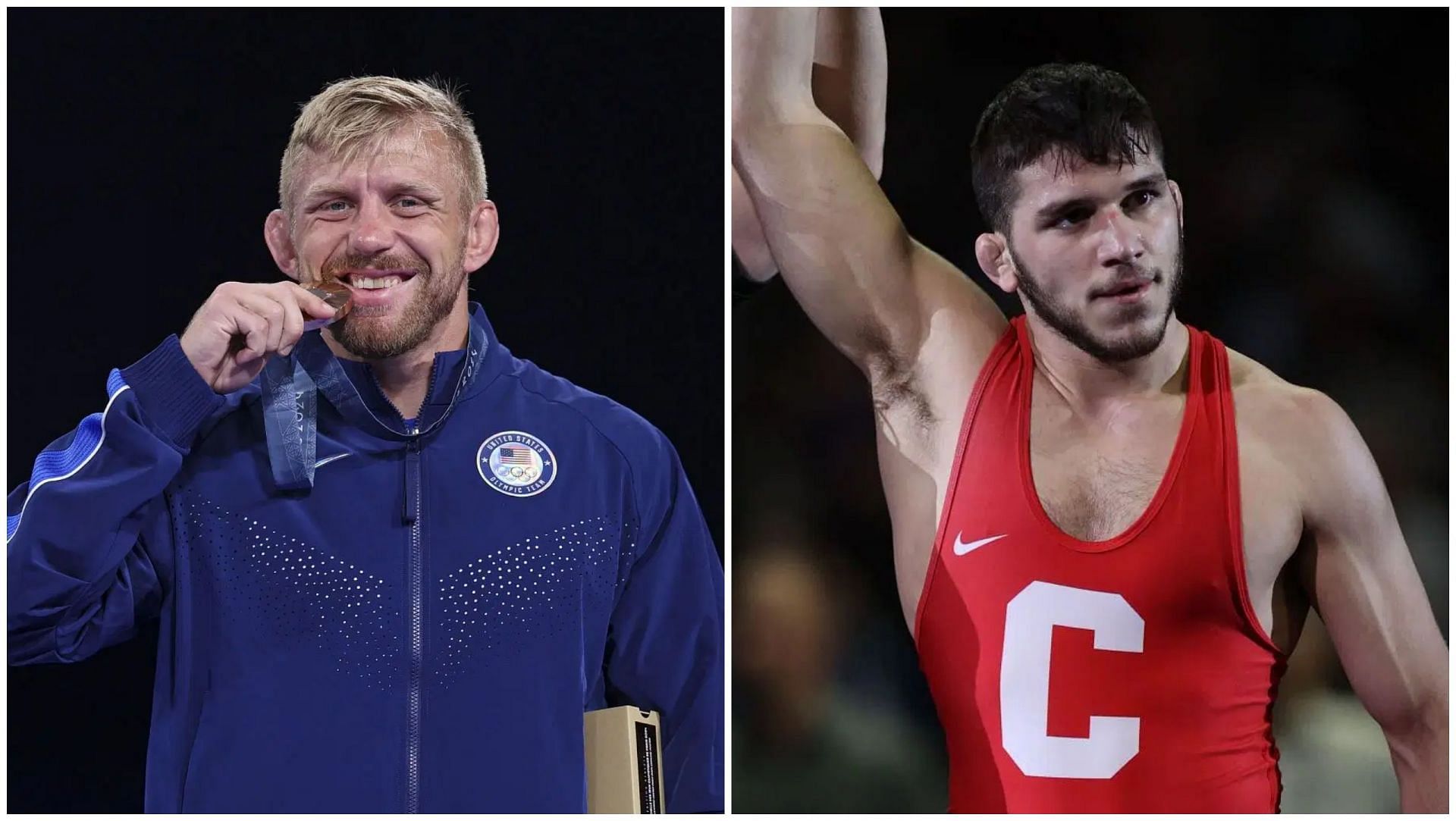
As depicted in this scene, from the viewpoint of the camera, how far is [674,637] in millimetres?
2191

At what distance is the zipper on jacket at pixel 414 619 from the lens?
1.96 meters

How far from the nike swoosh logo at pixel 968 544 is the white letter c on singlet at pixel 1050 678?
0.27 feet

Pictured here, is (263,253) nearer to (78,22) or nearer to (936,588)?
(78,22)

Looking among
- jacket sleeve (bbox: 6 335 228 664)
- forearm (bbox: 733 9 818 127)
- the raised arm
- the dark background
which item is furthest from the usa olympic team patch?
forearm (bbox: 733 9 818 127)

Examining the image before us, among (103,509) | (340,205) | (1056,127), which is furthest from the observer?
(1056,127)

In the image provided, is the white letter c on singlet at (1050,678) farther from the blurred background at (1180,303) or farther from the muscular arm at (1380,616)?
the muscular arm at (1380,616)

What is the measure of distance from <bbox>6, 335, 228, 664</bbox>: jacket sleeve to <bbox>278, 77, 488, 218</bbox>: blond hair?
335mm

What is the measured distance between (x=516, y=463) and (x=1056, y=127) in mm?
892

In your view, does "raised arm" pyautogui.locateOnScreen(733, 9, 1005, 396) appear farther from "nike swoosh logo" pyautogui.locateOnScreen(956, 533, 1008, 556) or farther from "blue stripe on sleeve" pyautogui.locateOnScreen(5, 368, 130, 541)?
"blue stripe on sleeve" pyautogui.locateOnScreen(5, 368, 130, 541)

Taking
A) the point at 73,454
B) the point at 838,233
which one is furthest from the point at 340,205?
the point at 838,233

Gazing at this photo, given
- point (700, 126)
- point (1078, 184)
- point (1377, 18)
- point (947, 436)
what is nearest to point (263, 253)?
point (700, 126)

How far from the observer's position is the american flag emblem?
2.11 metres

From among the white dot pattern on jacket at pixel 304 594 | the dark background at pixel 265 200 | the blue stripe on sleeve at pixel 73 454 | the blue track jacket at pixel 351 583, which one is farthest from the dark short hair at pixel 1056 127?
the blue stripe on sleeve at pixel 73 454

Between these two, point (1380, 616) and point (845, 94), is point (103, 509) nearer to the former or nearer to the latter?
point (845, 94)
